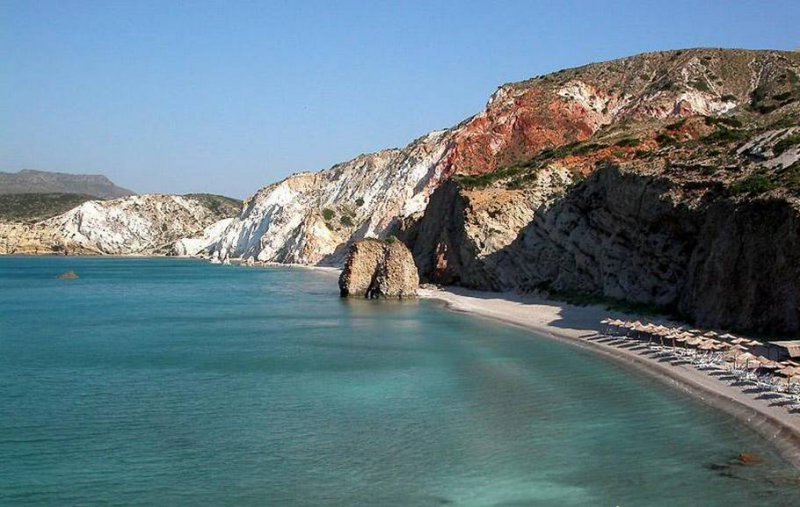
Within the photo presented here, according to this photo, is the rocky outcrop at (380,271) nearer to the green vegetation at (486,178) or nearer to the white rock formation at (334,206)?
the green vegetation at (486,178)

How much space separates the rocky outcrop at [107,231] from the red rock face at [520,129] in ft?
306

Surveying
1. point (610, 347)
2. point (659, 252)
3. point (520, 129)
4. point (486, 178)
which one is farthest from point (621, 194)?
point (520, 129)

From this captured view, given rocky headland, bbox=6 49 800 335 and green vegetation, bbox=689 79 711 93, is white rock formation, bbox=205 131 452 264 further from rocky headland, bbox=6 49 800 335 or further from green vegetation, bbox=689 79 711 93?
green vegetation, bbox=689 79 711 93

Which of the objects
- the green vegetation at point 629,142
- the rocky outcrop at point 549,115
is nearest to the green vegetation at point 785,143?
the green vegetation at point 629,142

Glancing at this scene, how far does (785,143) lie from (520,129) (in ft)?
179

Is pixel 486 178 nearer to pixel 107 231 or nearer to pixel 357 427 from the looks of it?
pixel 357 427

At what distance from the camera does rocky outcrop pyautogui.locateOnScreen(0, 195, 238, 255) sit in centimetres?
16462

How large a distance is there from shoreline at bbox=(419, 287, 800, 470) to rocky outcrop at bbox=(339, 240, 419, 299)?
209 cm

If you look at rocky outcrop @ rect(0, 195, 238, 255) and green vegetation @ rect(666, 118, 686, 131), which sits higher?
green vegetation @ rect(666, 118, 686, 131)

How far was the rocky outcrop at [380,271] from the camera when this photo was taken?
50.7m

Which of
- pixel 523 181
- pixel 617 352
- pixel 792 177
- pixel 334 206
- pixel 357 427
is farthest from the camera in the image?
pixel 334 206

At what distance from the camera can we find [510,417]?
18.2 m

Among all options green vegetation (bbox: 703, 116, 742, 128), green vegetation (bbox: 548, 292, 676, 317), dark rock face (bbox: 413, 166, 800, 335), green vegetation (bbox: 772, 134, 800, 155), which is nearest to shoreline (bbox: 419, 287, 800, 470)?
green vegetation (bbox: 548, 292, 676, 317)

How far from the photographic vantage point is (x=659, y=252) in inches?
1335
